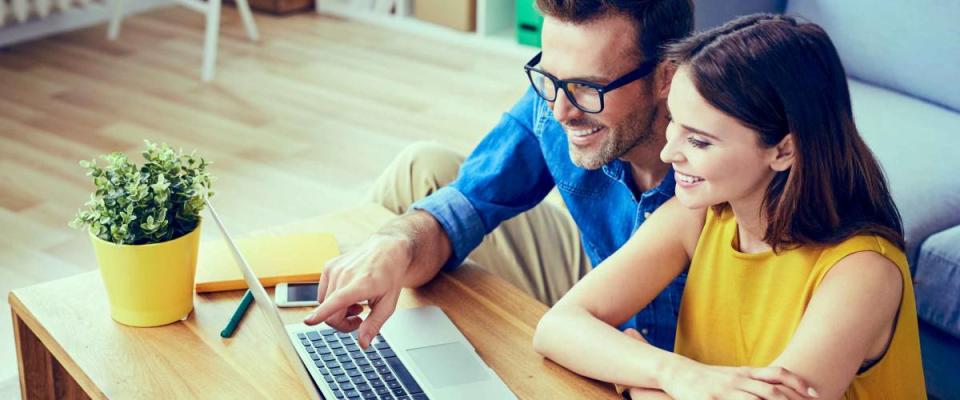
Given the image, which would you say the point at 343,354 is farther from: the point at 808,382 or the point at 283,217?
the point at 283,217

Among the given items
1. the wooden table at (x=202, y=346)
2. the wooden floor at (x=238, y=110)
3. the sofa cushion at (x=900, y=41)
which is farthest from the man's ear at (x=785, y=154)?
the wooden floor at (x=238, y=110)

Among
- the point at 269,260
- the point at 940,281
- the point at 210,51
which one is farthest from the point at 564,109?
the point at 210,51

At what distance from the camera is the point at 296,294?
1.48 meters

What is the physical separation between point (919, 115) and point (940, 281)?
58cm

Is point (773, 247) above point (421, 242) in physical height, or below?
above

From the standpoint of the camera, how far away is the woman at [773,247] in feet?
3.86

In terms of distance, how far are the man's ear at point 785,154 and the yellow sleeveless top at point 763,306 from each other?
11 cm

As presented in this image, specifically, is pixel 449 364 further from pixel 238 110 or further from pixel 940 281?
pixel 238 110

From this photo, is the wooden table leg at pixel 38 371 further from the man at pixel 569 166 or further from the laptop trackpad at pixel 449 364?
the laptop trackpad at pixel 449 364

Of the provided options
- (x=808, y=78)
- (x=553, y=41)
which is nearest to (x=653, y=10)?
(x=553, y=41)

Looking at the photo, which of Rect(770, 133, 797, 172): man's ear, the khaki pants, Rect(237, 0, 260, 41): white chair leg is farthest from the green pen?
Rect(237, 0, 260, 41): white chair leg

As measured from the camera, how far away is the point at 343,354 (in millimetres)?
1345

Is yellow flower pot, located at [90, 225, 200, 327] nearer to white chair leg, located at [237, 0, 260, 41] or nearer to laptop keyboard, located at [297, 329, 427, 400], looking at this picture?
laptop keyboard, located at [297, 329, 427, 400]

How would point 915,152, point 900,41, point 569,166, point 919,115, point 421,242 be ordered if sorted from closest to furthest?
point 421,242 → point 569,166 → point 915,152 → point 919,115 → point 900,41
